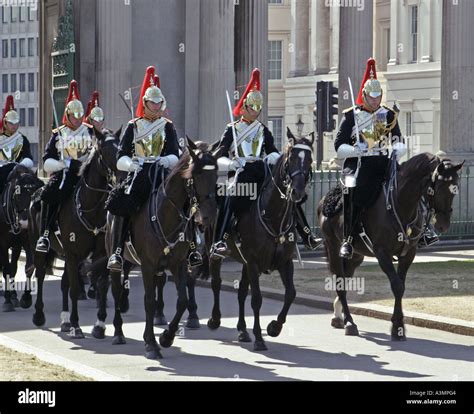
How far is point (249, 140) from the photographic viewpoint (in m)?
19.1

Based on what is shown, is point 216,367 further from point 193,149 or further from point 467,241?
point 467,241

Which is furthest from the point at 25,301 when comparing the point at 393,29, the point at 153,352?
the point at 393,29

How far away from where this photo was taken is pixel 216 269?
19.5 meters

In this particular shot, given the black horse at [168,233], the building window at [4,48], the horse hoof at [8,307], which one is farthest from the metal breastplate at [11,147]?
the building window at [4,48]

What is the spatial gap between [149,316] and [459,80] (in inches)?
847

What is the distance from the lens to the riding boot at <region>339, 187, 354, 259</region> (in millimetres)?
19469

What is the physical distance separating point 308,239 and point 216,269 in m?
1.26

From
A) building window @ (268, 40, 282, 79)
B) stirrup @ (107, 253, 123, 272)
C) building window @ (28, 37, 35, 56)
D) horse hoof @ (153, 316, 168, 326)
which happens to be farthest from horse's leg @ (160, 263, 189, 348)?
building window @ (28, 37, 35, 56)

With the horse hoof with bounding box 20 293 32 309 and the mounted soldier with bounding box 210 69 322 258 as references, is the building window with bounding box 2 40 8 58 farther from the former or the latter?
the mounted soldier with bounding box 210 69 322 258

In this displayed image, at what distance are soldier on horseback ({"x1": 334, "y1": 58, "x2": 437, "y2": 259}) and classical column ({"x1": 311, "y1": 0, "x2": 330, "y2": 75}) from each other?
7411 cm

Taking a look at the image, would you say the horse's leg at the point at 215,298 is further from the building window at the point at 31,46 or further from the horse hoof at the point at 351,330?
the building window at the point at 31,46

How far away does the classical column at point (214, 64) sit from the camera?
32.4 m

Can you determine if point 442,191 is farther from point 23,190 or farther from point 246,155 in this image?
point 23,190
